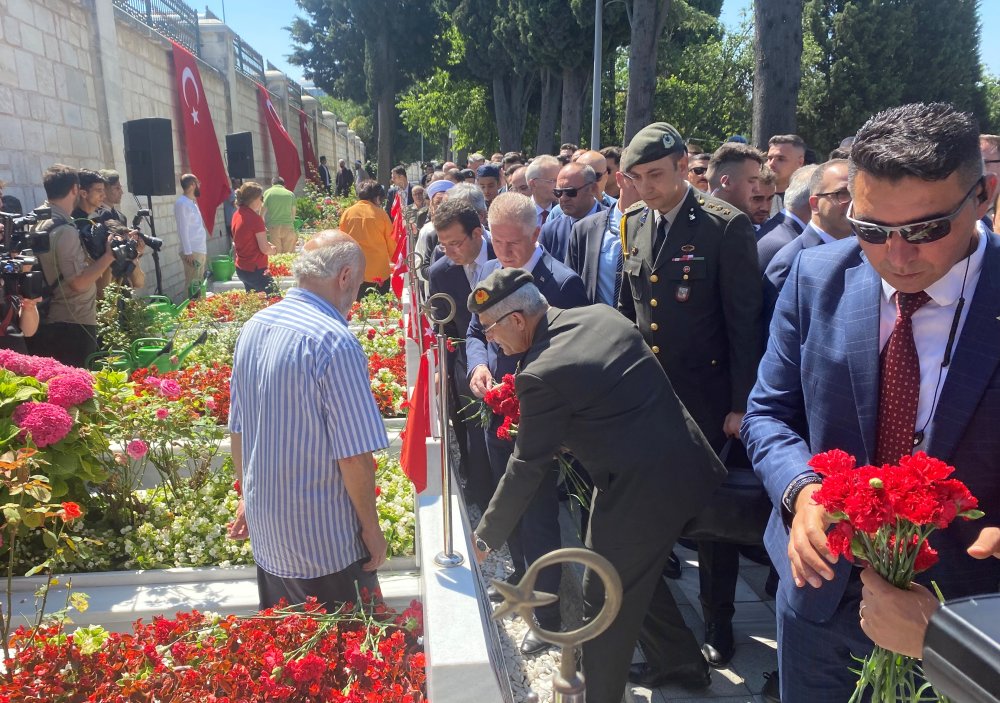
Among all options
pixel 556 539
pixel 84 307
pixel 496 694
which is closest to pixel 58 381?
pixel 84 307

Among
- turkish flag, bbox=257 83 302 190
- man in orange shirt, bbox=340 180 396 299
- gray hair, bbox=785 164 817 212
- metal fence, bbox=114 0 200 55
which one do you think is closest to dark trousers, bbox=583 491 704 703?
gray hair, bbox=785 164 817 212

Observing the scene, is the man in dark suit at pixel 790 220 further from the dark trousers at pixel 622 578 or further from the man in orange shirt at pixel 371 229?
the man in orange shirt at pixel 371 229

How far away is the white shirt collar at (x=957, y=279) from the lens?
1.62m

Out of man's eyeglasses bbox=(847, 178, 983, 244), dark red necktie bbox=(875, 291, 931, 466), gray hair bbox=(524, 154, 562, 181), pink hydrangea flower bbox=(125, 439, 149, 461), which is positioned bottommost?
pink hydrangea flower bbox=(125, 439, 149, 461)

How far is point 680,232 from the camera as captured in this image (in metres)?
3.43

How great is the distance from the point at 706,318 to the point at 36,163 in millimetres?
8132

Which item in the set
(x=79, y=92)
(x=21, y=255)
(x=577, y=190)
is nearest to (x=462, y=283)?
(x=577, y=190)

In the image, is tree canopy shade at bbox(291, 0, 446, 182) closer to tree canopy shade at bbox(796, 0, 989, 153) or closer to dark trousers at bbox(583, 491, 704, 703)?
tree canopy shade at bbox(796, 0, 989, 153)

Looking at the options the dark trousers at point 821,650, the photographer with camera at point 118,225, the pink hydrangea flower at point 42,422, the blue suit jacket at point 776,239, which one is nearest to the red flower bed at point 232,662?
the pink hydrangea flower at point 42,422

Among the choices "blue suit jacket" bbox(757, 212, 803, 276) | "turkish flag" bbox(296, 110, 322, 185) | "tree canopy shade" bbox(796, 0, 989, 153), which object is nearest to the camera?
"blue suit jacket" bbox(757, 212, 803, 276)

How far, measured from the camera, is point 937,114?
1.54 m

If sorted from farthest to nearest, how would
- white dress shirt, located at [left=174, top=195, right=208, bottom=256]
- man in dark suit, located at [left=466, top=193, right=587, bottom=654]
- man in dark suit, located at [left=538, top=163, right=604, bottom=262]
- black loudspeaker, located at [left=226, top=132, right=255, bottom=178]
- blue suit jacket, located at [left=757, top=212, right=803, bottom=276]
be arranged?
black loudspeaker, located at [left=226, top=132, right=255, bottom=178] → white dress shirt, located at [left=174, top=195, right=208, bottom=256] → man in dark suit, located at [left=538, top=163, right=604, bottom=262] → blue suit jacket, located at [left=757, top=212, right=803, bottom=276] → man in dark suit, located at [left=466, top=193, right=587, bottom=654]

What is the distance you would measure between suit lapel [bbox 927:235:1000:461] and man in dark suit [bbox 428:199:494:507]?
2858 millimetres

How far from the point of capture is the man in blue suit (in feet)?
5.02
